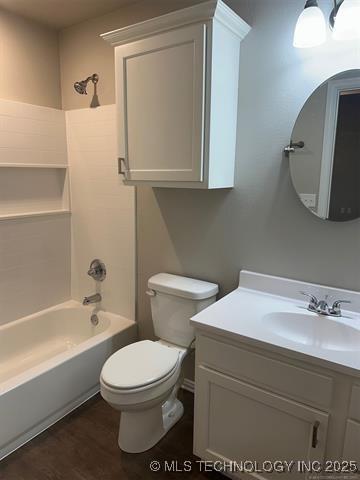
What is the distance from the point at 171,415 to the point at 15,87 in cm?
234

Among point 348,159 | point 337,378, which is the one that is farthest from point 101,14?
point 337,378

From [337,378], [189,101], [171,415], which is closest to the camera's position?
[337,378]

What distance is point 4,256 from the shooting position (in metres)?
2.26

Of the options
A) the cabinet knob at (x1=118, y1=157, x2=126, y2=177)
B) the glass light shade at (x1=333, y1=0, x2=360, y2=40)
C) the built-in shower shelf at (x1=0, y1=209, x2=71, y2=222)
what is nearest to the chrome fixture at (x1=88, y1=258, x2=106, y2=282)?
the built-in shower shelf at (x1=0, y1=209, x2=71, y2=222)

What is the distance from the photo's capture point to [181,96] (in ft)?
5.21

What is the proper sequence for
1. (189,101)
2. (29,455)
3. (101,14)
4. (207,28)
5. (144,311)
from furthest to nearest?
(144,311), (101,14), (29,455), (189,101), (207,28)

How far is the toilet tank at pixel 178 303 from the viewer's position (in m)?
1.85

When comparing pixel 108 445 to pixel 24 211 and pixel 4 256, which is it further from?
pixel 24 211

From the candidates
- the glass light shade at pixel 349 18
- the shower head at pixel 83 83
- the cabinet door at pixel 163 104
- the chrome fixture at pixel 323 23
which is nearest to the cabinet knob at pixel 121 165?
the cabinet door at pixel 163 104

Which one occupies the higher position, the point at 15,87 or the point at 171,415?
the point at 15,87

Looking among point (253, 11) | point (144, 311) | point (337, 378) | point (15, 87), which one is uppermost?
point (253, 11)

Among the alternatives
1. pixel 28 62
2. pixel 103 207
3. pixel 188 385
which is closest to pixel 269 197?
pixel 103 207

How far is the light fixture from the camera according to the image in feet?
4.54

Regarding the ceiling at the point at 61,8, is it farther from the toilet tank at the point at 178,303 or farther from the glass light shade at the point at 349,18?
the toilet tank at the point at 178,303
